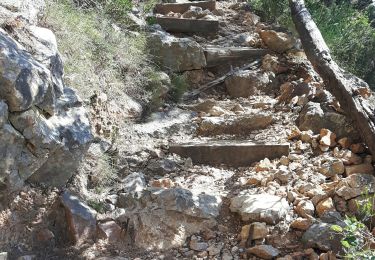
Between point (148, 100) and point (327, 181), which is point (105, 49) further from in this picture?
point (327, 181)

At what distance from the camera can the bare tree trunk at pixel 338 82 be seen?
12.8 ft

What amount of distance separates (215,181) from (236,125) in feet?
3.52

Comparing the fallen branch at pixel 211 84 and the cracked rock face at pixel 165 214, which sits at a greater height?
the fallen branch at pixel 211 84

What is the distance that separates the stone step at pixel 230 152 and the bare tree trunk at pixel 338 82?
0.71 meters

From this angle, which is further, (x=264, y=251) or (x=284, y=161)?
(x=284, y=161)

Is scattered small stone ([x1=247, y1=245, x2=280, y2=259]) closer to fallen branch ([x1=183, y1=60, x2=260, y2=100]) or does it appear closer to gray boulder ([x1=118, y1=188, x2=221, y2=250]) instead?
gray boulder ([x1=118, y1=188, x2=221, y2=250])

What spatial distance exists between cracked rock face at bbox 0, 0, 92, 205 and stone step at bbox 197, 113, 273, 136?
1.82m

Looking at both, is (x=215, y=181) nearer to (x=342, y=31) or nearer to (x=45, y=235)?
(x=45, y=235)

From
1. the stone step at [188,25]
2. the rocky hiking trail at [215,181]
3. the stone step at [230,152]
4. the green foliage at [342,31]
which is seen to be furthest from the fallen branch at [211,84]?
the stone step at [230,152]

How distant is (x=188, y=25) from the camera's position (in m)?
7.19

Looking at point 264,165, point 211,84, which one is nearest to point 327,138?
point 264,165

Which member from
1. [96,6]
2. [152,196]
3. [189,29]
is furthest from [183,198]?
[189,29]

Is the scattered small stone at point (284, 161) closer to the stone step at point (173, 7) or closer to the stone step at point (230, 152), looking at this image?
the stone step at point (230, 152)

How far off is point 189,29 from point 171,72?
1.59m
